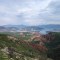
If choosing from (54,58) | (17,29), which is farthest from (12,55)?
(17,29)

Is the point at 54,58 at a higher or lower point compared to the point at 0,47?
lower

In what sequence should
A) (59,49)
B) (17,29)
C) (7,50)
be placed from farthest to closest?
(17,29) < (59,49) < (7,50)

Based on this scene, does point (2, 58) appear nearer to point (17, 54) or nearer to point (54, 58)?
point (17, 54)

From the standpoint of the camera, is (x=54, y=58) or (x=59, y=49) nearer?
(x=54, y=58)

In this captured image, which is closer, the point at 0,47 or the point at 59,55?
the point at 0,47

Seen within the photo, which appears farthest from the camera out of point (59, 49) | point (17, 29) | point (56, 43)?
point (17, 29)

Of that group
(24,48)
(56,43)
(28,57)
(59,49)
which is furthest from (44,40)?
(28,57)

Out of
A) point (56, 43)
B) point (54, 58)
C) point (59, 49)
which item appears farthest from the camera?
point (56, 43)

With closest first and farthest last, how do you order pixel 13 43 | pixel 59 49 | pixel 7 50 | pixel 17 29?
pixel 7 50 → pixel 13 43 → pixel 59 49 → pixel 17 29

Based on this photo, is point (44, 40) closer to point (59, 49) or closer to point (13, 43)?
point (59, 49)
